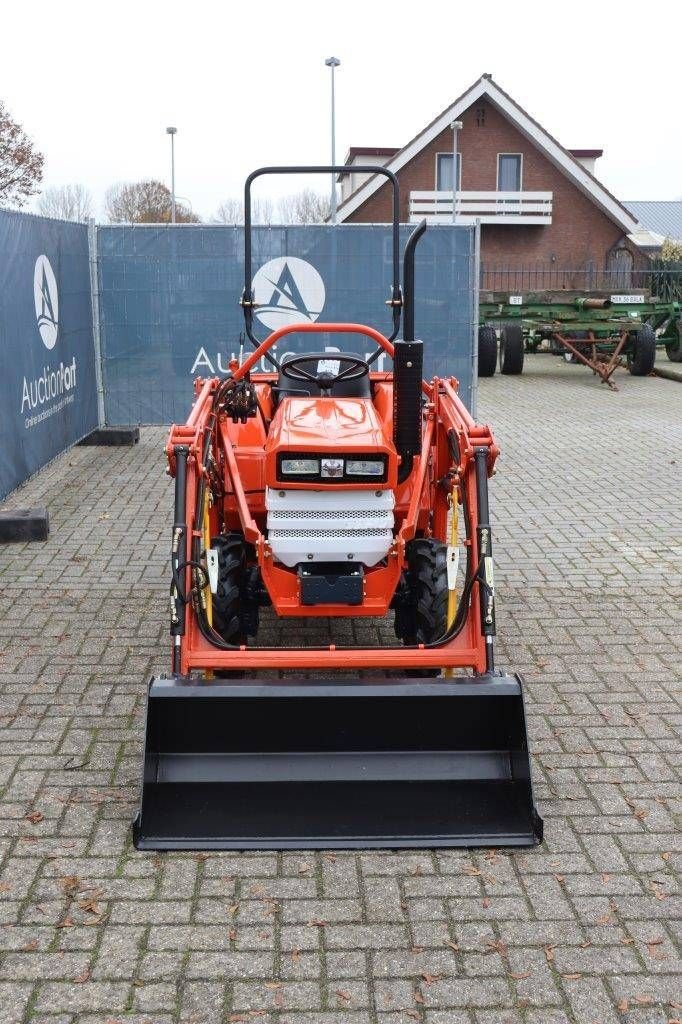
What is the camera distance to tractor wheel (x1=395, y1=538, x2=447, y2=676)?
512 centimetres

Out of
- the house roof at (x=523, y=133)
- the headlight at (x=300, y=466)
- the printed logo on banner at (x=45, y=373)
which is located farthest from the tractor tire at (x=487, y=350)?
the house roof at (x=523, y=133)

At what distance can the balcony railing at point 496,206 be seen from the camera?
35188 mm

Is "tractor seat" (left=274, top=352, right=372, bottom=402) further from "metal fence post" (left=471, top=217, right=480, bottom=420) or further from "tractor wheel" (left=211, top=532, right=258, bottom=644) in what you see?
"metal fence post" (left=471, top=217, right=480, bottom=420)

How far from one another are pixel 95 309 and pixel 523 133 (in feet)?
87.9

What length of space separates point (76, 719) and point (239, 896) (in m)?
1.62

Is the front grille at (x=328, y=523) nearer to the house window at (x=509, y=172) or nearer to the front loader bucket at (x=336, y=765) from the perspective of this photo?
the front loader bucket at (x=336, y=765)

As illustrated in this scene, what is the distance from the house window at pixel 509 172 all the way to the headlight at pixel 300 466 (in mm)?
32851

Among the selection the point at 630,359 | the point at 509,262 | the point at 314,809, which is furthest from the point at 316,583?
the point at 509,262

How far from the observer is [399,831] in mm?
4012

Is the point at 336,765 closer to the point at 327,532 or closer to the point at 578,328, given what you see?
the point at 327,532

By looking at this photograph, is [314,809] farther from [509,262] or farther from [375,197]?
[509,262]

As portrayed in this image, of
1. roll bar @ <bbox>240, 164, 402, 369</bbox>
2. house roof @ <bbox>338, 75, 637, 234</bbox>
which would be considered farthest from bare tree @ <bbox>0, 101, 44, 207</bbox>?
roll bar @ <bbox>240, 164, 402, 369</bbox>

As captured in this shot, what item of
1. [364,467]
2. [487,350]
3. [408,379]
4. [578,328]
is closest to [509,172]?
[487,350]

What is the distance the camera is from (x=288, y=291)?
11469 mm
